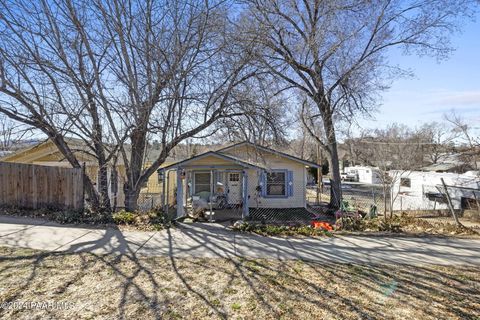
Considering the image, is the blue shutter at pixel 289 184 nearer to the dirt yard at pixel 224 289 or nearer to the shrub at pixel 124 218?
the shrub at pixel 124 218

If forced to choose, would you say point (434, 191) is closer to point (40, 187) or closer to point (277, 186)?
point (277, 186)

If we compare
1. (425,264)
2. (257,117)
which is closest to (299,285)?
(425,264)

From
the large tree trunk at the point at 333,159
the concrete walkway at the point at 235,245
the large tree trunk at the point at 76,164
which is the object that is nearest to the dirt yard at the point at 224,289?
the concrete walkway at the point at 235,245

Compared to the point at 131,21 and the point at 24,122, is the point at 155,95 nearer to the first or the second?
the point at 131,21

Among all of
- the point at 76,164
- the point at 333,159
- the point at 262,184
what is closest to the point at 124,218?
the point at 76,164

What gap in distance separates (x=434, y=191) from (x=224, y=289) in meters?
17.0

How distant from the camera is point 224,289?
3707mm

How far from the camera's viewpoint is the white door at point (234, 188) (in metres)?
14.6

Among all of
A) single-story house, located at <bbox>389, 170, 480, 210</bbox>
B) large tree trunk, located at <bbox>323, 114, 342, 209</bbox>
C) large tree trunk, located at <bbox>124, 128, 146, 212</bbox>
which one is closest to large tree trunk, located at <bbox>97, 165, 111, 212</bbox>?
large tree trunk, located at <bbox>124, 128, 146, 212</bbox>

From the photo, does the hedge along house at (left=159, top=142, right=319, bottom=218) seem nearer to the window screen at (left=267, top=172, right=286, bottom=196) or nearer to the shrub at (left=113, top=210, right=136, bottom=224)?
the window screen at (left=267, top=172, right=286, bottom=196)

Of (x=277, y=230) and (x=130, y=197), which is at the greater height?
(x=130, y=197)

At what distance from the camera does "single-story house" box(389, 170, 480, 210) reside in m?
14.1

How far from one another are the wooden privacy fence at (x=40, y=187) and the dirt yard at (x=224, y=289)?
147 inches

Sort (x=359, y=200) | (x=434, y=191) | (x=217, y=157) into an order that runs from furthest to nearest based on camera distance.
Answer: (x=359, y=200)
(x=434, y=191)
(x=217, y=157)
